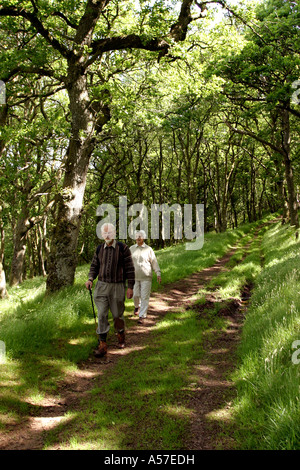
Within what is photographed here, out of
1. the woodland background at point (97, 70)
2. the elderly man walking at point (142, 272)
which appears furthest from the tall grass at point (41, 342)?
the woodland background at point (97, 70)

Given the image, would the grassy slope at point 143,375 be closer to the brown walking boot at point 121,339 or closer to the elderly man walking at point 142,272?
the brown walking boot at point 121,339

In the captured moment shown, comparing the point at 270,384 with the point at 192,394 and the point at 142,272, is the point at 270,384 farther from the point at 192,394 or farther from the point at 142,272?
the point at 142,272

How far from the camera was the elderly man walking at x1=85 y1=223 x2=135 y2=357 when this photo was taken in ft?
22.0

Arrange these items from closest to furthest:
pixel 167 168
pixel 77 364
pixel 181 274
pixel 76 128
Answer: pixel 77 364, pixel 76 128, pixel 181 274, pixel 167 168

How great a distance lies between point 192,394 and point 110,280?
116 inches

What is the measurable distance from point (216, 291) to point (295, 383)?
697 cm

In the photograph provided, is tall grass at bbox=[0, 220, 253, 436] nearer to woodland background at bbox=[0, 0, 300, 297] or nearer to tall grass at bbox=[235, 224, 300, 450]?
woodland background at bbox=[0, 0, 300, 297]

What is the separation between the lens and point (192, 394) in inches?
181

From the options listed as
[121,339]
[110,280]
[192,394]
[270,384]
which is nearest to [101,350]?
[121,339]

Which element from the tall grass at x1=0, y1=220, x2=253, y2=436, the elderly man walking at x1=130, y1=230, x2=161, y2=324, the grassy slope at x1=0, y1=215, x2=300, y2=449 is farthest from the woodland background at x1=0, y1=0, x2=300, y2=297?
the grassy slope at x1=0, y1=215, x2=300, y2=449

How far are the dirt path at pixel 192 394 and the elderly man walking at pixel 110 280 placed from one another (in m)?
0.59

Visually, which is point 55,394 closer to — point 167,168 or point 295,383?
point 295,383
